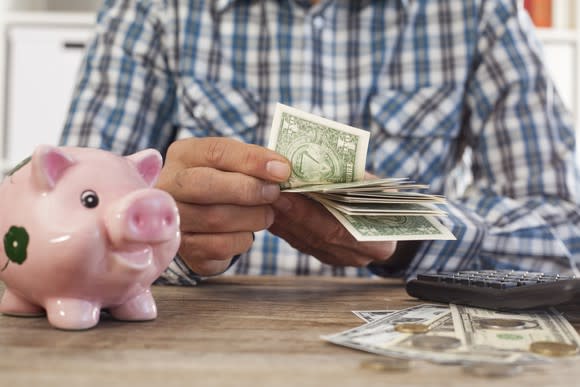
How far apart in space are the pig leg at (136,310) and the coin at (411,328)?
0.73ft

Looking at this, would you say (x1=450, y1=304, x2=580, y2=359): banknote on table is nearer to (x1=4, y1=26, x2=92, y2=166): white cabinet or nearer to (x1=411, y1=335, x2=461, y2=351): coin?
(x1=411, y1=335, x2=461, y2=351): coin

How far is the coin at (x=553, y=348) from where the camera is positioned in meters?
0.47

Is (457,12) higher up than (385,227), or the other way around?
(457,12)

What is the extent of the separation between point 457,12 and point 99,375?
128cm

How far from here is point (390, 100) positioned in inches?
56.4

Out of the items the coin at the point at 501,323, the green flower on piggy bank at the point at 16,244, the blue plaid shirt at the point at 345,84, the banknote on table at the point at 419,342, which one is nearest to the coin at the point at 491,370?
the banknote on table at the point at 419,342

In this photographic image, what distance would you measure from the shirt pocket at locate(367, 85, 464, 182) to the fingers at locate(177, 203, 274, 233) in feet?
2.18

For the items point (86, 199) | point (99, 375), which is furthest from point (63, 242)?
point (99, 375)

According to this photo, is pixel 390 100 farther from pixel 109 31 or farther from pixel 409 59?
pixel 109 31

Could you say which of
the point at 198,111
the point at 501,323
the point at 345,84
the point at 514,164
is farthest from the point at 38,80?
the point at 501,323

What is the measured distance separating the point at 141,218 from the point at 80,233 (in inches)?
2.0

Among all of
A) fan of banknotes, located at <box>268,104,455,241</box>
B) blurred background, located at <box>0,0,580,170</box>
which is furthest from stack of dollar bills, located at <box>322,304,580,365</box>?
blurred background, located at <box>0,0,580,170</box>

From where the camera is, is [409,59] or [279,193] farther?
[409,59]

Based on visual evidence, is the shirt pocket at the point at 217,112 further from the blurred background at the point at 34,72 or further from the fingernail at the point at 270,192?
the blurred background at the point at 34,72
